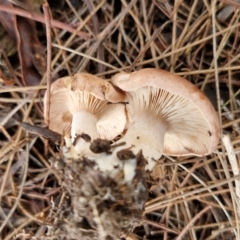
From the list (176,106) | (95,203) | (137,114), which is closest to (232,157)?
(176,106)

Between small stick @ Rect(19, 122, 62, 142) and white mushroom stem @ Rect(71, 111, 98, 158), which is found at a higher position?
white mushroom stem @ Rect(71, 111, 98, 158)

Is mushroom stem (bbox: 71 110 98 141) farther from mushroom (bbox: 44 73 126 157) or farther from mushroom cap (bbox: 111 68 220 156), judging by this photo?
mushroom cap (bbox: 111 68 220 156)

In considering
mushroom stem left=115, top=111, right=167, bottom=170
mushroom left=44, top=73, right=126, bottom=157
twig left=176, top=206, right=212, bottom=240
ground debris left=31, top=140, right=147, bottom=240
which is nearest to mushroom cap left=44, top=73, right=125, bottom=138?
mushroom left=44, top=73, right=126, bottom=157

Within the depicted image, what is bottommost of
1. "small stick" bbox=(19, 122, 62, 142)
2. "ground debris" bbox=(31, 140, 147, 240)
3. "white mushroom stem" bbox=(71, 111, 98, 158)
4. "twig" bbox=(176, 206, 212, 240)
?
"twig" bbox=(176, 206, 212, 240)

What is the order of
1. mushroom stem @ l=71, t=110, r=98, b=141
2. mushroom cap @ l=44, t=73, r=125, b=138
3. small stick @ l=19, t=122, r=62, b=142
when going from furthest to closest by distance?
small stick @ l=19, t=122, r=62, b=142
mushroom stem @ l=71, t=110, r=98, b=141
mushroom cap @ l=44, t=73, r=125, b=138

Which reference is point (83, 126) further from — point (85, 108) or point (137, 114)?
point (137, 114)

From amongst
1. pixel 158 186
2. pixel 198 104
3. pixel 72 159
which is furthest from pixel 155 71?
pixel 158 186
